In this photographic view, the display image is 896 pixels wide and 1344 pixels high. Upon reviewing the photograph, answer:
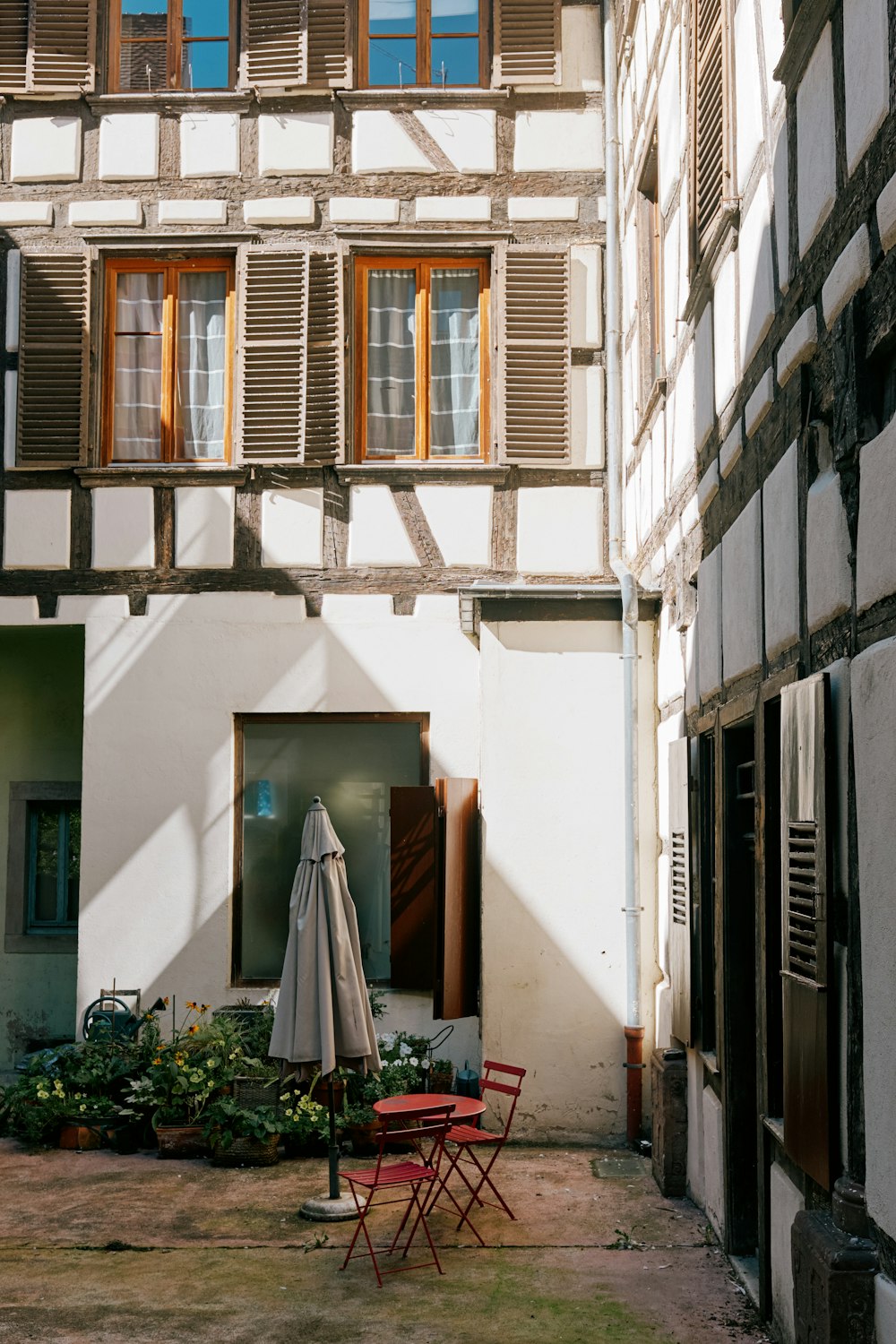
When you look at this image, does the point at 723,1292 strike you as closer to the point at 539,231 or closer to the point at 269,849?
the point at 269,849

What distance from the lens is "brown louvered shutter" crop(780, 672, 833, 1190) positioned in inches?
146

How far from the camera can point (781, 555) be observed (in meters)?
4.42

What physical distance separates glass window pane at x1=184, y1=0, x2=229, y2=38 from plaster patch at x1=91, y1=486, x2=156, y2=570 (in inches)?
124

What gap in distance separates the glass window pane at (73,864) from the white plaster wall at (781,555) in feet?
23.7

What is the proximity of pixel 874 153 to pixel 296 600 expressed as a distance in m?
6.32

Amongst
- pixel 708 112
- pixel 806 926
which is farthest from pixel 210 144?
pixel 806 926

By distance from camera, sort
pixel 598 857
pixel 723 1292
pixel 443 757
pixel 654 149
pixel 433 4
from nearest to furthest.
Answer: pixel 723 1292
pixel 654 149
pixel 598 857
pixel 443 757
pixel 433 4

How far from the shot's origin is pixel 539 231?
9.50 metres

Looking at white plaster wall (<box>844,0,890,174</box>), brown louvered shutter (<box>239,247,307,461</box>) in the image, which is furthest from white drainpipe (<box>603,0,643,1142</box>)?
white plaster wall (<box>844,0,890,174</box>)

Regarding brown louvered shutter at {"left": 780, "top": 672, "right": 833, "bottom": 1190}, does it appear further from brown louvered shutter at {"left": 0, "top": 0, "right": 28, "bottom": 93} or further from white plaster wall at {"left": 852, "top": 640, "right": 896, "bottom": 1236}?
brown louvered shutter at {"left": 0, "top": 0, "right": 28, "bottom": 93}

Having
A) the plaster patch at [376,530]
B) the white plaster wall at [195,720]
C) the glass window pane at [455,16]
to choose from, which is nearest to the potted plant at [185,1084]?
the white plaster wall at [195,720]

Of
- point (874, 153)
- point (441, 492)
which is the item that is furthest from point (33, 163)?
point (874, 153)

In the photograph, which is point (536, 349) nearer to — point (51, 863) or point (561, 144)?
point (561, 144)

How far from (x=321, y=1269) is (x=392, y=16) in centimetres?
784
